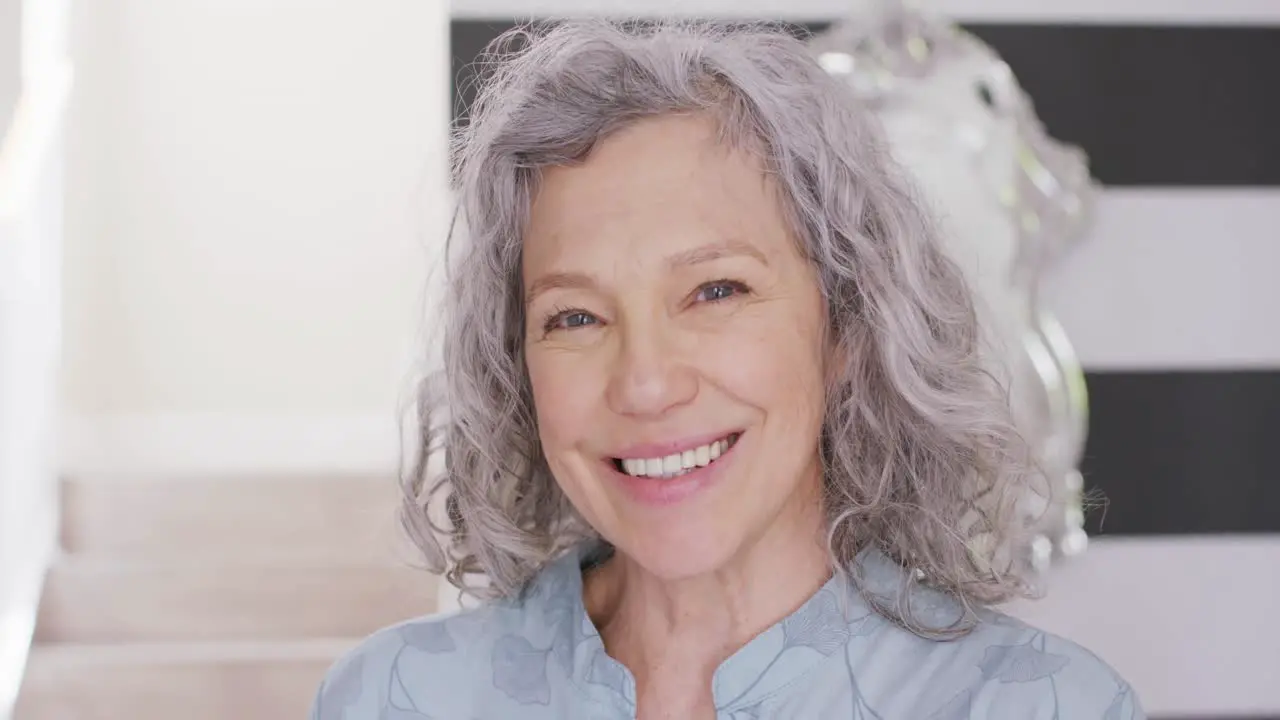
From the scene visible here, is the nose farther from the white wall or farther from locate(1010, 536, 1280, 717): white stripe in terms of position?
the white wall

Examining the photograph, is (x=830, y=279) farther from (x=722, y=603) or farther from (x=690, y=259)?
(x=722, y=603)

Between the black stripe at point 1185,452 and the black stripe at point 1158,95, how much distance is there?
1.23 ft

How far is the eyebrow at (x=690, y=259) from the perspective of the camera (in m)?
1.37

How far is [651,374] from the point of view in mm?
1340

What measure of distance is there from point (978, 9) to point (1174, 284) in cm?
61

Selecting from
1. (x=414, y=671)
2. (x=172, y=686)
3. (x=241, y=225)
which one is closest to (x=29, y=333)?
(x=172, y=686)

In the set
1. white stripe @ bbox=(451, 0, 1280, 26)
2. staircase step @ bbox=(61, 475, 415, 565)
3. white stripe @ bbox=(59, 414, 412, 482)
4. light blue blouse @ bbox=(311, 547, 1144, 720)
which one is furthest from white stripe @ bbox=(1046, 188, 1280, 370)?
white stripe @ bbox=(59, 414, 412, 482)

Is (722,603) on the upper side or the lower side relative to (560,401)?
lower

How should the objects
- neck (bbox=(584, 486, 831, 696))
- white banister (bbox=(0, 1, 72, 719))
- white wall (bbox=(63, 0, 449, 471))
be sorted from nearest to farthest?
1. neck (bbox=(584, 486, 831, 696))
2. white banister (bbox=(0, 1, 72, 719))
3. white wall (bbox=(63, 0, 449, 471))

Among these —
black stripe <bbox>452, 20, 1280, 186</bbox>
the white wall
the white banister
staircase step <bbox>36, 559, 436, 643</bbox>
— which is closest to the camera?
black stripe <bbox>452, 20, 1280, 186</bbox>

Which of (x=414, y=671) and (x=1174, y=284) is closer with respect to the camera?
(x=414, y=671)

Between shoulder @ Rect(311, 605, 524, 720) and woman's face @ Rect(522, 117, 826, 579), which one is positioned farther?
shoulder @ Rect(311, 605, 524, 720)

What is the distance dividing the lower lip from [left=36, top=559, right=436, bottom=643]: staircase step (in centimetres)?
267

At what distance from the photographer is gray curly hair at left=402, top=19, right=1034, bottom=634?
1.43 m
